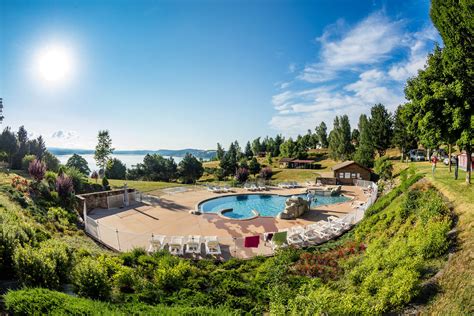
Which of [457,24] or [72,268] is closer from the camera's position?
[72,268]

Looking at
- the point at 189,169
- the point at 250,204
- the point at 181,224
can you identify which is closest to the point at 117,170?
the point at 189,169

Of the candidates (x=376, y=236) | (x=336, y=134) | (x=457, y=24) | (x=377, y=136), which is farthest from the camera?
(x=336, y=134)

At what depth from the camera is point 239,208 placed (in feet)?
81.5

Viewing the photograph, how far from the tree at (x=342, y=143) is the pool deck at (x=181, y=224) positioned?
43.0 metres

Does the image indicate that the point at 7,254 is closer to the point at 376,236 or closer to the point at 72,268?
the point at 72,268

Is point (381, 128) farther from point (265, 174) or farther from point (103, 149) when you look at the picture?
point (103, 149)

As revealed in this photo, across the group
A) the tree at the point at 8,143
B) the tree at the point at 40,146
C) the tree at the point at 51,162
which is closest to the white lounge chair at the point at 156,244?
the tree at the point at 51,162


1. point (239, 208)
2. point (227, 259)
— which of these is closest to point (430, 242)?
point (227, 259)

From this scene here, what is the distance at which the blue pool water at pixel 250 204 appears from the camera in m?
23.1

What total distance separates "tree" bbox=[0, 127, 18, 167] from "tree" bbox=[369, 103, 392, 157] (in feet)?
185

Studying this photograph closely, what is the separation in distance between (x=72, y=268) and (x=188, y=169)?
41.7m

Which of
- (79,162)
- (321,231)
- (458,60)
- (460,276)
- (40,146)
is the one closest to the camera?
(460,276)

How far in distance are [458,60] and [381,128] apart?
40596 millimetres

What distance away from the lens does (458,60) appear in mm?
10789
